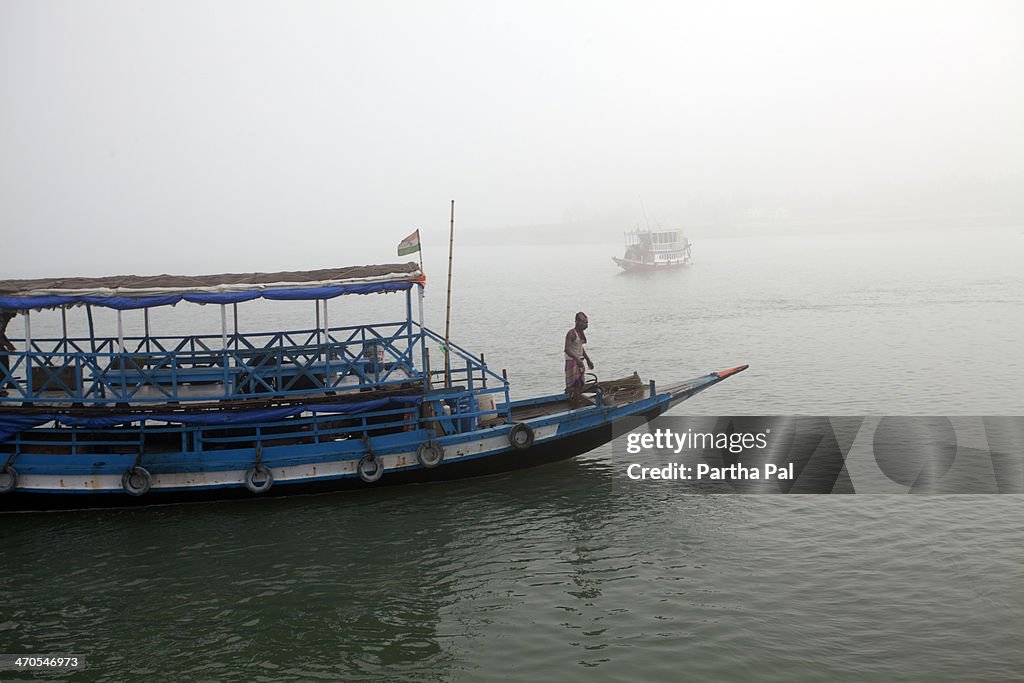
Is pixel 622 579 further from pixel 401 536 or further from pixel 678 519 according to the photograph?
pixel 401 536

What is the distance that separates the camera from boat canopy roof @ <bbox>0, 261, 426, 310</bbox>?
14406 millimetres

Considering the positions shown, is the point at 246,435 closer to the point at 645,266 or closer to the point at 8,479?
the point at 8,479

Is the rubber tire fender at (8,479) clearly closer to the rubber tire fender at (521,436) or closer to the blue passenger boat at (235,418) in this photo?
the blue passenger boat at (235,418)

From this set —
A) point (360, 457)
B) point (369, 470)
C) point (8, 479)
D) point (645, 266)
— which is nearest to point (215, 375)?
point (360, 457)

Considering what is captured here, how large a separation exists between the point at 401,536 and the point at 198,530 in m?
3.43

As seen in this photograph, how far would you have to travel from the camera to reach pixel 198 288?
14.6 m

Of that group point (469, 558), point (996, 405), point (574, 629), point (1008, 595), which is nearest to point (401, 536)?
point (469, 558)

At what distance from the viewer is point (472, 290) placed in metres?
80.9

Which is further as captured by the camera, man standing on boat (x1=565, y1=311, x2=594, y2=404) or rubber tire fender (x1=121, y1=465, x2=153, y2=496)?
man standing on boat (x1=565, y1=311, x2=594, y2=404)

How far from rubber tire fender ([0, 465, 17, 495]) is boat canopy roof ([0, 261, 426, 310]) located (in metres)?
2.69

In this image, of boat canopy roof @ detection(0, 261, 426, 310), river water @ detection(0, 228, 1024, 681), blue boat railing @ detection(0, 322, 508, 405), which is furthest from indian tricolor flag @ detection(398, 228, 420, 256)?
river water @ detection(0, 228, 1024, 681)

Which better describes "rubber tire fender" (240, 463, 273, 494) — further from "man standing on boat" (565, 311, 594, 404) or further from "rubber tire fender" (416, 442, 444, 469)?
"man standing on boat" (565, 311, 594, 404)

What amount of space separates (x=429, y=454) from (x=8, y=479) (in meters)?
7.00

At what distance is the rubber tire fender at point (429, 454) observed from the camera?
606 inches
